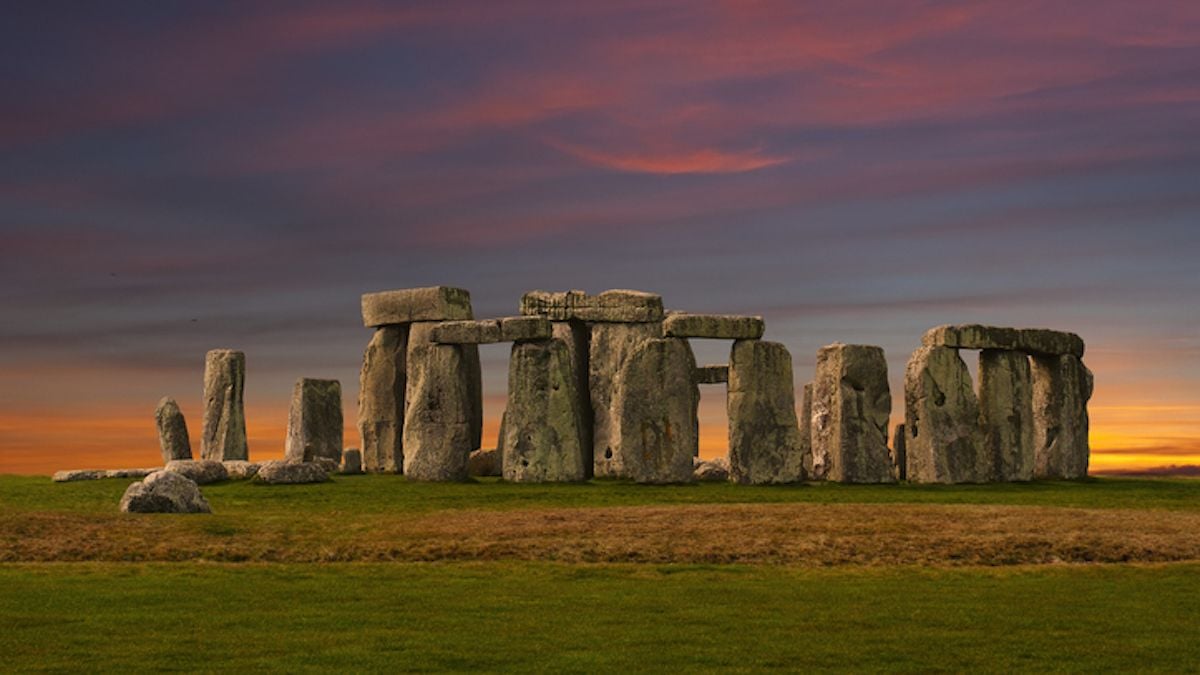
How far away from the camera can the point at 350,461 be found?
3572 centimetres

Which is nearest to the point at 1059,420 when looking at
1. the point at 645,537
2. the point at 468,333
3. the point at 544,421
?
the point at 544,421

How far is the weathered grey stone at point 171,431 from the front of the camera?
35500mm

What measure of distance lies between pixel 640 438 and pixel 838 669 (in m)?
17.8

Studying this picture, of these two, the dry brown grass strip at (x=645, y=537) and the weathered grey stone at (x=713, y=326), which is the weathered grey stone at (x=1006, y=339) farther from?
the dry brown grass strip at (x=645, y=537)

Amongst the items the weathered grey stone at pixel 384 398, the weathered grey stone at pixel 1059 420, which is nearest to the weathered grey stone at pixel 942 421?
the weathered grey stone at pixel 1059 420

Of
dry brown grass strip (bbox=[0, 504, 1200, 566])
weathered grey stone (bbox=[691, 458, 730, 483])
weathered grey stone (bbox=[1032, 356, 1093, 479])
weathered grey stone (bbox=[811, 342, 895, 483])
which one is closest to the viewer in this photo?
dry brown grass strip (bbox=[0, 504, 1200, 566])

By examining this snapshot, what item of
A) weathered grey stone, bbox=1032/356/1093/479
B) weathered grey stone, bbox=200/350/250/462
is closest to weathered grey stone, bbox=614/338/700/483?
weathered grey stone, bbox=1032/356/1093/479

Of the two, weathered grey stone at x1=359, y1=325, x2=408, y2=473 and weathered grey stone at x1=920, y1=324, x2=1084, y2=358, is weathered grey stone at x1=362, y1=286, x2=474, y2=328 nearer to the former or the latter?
weathered grey stone at x1=359, y1=325, x2=408, y2=473

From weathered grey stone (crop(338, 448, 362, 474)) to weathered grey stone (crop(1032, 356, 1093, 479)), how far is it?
16.2 meters

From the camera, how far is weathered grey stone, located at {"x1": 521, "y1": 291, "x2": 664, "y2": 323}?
33.9 metres

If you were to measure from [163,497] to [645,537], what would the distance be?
8.03 m

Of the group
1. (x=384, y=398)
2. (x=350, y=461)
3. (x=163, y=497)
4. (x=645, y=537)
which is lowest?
(x=645, y=537)

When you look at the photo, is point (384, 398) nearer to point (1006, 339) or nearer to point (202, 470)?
point (202, 470)

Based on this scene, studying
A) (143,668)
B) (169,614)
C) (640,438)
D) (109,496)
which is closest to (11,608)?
(169,614)
